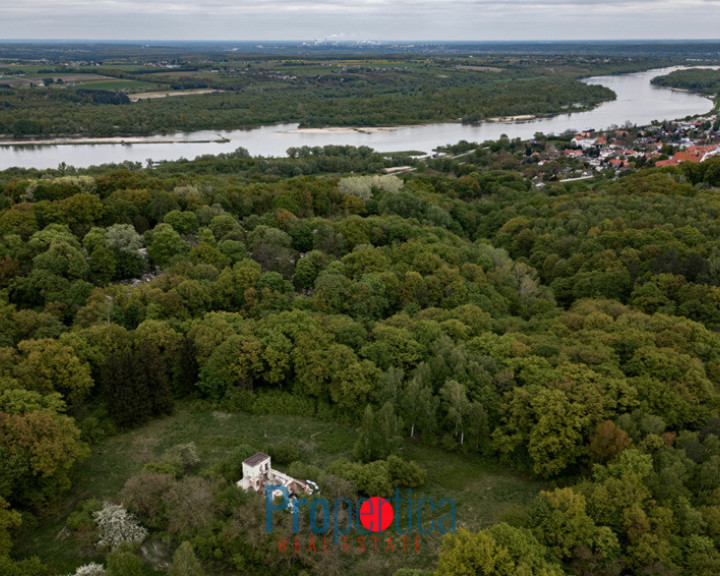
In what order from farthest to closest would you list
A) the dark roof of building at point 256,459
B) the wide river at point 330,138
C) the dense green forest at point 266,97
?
1. the dense green forest at point 266,97
2. the wide river at point 330,138
3. the dark roof of building at point 256,459

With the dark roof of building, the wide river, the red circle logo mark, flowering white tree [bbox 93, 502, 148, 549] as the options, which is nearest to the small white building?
the dark roof of building

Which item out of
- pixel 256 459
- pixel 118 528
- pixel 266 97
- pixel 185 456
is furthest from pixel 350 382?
pixel 266 97

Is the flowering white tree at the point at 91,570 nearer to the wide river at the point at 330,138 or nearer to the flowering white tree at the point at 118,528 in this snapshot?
the flowering white tree at the point at 118,528

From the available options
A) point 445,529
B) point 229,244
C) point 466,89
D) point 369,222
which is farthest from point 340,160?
point 466,89

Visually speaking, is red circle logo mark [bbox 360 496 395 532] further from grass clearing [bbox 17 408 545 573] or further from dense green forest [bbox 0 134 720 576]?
grass clearing [bbox 17 408 545 573]

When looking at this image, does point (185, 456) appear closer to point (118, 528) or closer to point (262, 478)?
point (262, 478)

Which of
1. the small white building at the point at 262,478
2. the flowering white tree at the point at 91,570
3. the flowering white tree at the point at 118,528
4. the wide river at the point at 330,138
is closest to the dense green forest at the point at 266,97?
the wide river at the point at 330,138
